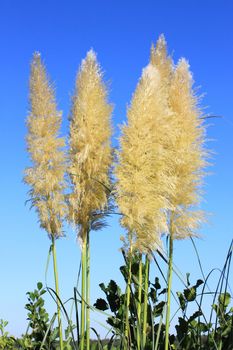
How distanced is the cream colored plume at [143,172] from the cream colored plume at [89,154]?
7.3 inches

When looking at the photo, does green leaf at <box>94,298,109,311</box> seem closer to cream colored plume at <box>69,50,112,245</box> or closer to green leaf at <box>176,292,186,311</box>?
green leaf at <box>176,292,186,311</box>

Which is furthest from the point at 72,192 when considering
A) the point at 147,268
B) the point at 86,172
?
the point at 147,268

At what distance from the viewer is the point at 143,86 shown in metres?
4.63

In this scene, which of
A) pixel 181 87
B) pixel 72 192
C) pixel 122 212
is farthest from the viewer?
pixel 181 87

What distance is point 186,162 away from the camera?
4.87 m

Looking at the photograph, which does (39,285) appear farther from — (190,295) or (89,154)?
(89,154)

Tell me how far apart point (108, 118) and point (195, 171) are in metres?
0.87

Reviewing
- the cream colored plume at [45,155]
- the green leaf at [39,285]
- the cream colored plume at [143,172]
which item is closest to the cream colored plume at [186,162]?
the cream colored plume at [143,172]

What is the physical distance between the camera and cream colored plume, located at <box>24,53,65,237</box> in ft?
16.0

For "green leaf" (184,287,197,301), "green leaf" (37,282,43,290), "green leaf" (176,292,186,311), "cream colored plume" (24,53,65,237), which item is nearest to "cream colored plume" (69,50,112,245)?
"cream colored plume" (24,53,65,237)

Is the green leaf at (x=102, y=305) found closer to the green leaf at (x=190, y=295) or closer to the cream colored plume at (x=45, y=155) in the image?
the green leaf at (x=190, y=295)

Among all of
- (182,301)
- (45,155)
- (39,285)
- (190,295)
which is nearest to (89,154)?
(45,155)

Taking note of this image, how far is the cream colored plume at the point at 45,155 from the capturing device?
192 inches

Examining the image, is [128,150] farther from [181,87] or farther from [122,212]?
[181,87]
